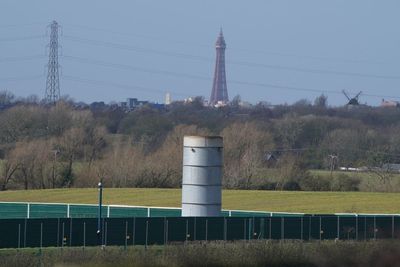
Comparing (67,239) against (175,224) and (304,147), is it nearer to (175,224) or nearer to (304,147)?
(175,224)

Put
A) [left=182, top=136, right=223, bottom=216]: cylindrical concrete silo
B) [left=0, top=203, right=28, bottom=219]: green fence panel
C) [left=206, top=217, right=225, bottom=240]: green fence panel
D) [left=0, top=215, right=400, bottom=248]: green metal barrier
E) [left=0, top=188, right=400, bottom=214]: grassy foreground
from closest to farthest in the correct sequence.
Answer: [left=0, top=215, right=400, bottom=248]: green metal barrier < [left=206, top=217, right=225, bottom=240]: green fence panel < [left=182, top=136, right=223, bottom=216]: cylindrical concrete silo < [left=0, top=203, right=28, bottom=219]: green fence panel < [left=0, top=188, right=400, bottom=214]: grassy foreground

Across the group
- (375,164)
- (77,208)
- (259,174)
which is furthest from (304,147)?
(77,208)

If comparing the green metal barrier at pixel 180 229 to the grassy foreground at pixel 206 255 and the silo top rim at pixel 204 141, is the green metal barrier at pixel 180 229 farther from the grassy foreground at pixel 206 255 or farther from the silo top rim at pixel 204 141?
the silo top rim at pixel 204 141

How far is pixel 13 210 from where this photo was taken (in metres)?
58.7

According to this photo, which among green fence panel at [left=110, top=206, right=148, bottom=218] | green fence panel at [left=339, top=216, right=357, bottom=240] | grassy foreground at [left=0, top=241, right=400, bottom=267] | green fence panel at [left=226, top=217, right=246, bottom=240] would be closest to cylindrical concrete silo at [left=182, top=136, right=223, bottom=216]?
green fence panel at [left=226, top=217, right=246, bottom=240]

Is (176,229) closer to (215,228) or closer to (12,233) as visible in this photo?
(215,228)

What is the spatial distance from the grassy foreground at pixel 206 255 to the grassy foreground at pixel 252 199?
22.8m

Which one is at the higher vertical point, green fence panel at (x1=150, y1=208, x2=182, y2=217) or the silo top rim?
the silo top rim

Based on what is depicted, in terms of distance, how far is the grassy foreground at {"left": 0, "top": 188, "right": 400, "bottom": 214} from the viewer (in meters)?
61.1

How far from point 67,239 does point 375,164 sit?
172ft

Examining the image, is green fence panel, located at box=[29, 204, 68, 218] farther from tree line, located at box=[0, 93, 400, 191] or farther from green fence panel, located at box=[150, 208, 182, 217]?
tree line, located at box=[0, 93, 400, 191]

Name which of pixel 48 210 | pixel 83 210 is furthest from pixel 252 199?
pixel 48 210

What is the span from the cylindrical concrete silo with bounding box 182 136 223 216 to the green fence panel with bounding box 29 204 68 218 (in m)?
14.2

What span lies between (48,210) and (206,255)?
25922 millimetres
